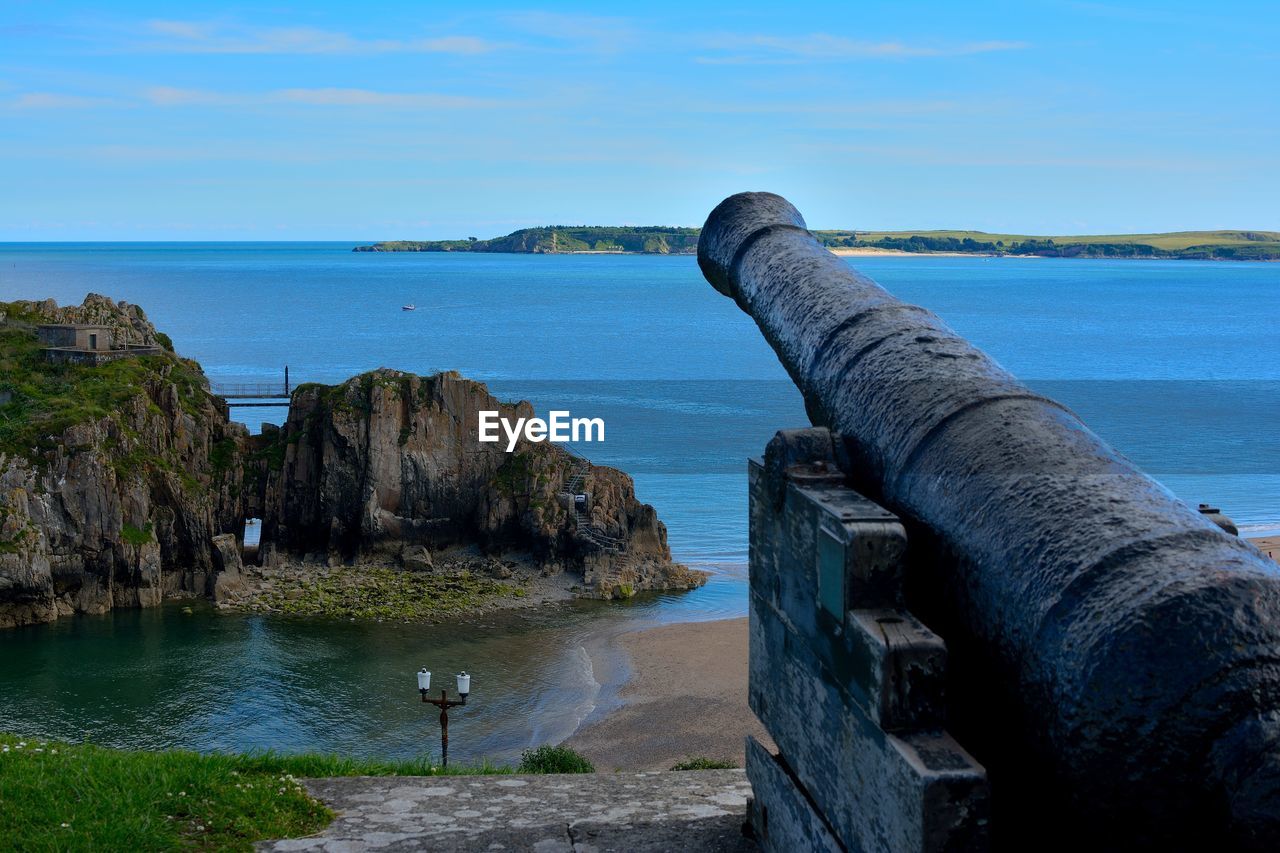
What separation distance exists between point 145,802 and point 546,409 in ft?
206

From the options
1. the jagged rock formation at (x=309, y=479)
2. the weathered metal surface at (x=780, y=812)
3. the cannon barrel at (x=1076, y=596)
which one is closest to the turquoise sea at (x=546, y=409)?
the jagged rock formation at (x=309, y=479)

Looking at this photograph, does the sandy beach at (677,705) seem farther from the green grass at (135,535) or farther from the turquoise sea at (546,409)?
the green grass at (135,535)

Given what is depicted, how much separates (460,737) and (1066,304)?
147493 millimetres

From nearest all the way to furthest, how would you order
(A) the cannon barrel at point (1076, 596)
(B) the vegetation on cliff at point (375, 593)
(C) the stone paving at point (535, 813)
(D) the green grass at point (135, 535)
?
(A) the cannon barrel at point (1076, 596) < (C) the stone paving at point (535, 813) < (B) the vegetation on cliff at point (375, 593) < (D) the green grass at point (135, 535)

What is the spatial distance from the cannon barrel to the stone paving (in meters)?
2.34

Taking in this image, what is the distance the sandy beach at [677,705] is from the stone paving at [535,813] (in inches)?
622

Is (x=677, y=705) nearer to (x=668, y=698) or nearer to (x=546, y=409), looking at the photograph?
(x=668, y=698)

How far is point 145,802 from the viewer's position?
5969mm

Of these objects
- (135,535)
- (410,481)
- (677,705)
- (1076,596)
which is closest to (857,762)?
(1076,596)

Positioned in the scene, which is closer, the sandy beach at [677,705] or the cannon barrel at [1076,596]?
the cannon barrel at [1076,596]

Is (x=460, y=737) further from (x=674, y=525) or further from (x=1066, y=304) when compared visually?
(x=1066, y=304)

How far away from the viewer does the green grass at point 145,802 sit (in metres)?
5.57

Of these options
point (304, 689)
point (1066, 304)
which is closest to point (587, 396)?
point (304, 689)

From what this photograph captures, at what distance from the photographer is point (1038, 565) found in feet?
10.9
